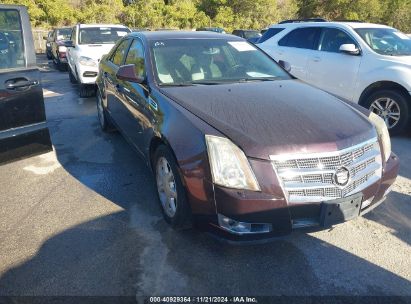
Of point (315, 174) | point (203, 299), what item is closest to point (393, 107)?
point (315, 174)

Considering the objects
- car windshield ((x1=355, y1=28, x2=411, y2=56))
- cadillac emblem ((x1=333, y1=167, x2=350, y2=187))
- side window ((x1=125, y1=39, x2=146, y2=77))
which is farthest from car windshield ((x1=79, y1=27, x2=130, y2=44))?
cadillac emblem ((x1=333, y1=167, x2=350, y2=187))

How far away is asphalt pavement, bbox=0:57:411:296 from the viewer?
254cm

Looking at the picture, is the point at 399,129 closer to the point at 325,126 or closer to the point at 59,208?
the point at 325,126

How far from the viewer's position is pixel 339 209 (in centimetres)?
252

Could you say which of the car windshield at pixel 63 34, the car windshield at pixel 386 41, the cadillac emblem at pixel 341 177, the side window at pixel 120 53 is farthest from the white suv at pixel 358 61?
the car windshield at pixel 63 34

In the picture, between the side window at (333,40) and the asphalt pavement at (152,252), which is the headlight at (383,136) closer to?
the asphalt pavement at (152,252)

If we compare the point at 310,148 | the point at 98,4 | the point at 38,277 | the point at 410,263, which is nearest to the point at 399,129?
the point at 410,263

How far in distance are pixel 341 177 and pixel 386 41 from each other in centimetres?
478

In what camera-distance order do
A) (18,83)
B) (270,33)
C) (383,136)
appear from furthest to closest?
(270,33), (18,83), (383,136)

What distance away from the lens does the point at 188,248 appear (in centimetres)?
294

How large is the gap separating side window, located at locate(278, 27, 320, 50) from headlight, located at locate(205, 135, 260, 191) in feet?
16.6

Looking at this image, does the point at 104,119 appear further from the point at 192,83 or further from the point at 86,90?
the point at 86,90

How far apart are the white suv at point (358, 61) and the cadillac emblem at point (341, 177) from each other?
10.8 ft

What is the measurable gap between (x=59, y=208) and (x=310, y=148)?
8.08ft
